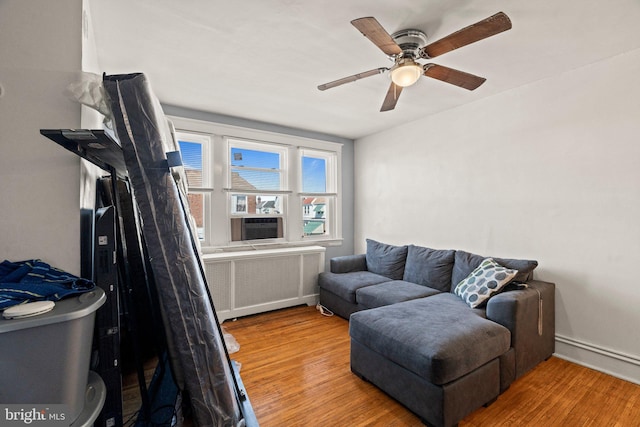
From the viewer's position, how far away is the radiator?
332cm

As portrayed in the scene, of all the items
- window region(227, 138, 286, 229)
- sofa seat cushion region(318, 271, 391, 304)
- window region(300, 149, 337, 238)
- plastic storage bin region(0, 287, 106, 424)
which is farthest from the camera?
window region(300, 149, 337, 238)

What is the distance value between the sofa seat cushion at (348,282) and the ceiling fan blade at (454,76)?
89.2 inches

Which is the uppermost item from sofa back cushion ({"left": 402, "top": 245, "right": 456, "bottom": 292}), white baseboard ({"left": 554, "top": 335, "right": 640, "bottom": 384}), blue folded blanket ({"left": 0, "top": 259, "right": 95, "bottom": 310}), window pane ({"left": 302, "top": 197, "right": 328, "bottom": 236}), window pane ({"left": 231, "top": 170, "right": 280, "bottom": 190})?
window pane ({"left": 231, "top": 170, "right": 280, "bottom": 190})

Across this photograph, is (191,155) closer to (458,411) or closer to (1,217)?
(1,217)

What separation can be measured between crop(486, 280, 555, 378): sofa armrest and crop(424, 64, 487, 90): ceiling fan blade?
5.46 feet

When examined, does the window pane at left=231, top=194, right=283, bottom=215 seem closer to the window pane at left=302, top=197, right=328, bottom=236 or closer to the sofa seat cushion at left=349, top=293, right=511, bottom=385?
the window pane at left=302, top=197, right=328, bottom=236

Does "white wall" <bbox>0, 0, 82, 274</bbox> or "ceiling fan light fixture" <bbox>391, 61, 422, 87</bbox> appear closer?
"white wall" <bbox>0, 0, 82, 274</bbox>

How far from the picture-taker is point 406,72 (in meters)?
1.93

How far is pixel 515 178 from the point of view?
291 cm

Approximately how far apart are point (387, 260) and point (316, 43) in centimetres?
271

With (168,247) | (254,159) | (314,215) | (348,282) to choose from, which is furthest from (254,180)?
(168,247)

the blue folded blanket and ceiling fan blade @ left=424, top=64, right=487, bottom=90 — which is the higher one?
ceiling fan blade @ left=424, top=64, right=487, bottom=90

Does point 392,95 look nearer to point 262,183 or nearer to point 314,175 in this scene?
point 262,183

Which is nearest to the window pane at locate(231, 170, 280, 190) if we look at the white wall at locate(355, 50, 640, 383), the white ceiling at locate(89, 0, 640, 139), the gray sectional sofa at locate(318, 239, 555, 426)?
the white ceiling at locate(89, 0, 640, 139)
